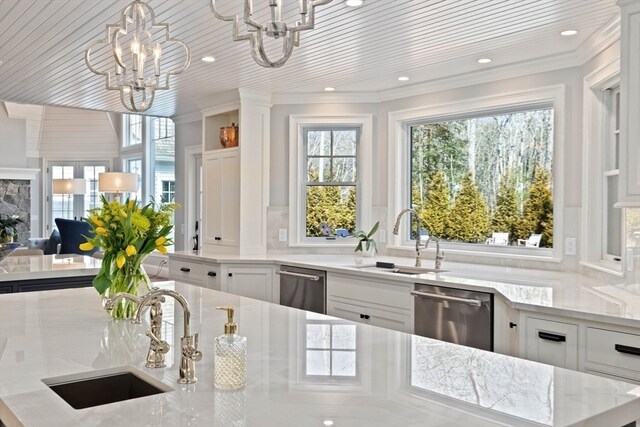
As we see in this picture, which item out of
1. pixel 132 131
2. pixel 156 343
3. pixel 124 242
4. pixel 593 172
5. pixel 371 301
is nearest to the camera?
pixel 156 343

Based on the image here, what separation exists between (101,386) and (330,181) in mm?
4007

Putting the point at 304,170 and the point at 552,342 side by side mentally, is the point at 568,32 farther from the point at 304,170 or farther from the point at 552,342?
the point at 304,170

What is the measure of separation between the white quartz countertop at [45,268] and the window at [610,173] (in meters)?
3.42

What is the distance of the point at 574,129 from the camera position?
3.87m

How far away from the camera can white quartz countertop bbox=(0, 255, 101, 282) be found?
3613 millimetres

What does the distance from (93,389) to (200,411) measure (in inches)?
20.2

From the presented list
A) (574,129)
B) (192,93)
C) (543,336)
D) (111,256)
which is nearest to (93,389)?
(111,256)

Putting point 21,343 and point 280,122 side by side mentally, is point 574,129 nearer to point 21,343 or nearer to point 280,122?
point 280,122

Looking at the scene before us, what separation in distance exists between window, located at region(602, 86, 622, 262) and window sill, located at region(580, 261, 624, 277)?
54 millimetres

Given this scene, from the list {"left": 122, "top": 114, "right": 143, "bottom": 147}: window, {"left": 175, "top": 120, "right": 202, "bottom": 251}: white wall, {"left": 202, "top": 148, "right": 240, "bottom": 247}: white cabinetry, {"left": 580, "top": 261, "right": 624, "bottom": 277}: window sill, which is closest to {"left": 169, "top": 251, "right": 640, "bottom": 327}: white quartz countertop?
{"left": 580, "top": 261, "right": 624, "bottom": 277}: window sill

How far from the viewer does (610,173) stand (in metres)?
3.50

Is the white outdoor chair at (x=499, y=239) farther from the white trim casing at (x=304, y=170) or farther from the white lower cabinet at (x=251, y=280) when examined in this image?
the white lower cabinet at (x=251, y=280)

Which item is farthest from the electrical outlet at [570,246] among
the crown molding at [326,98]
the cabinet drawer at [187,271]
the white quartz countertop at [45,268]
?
the white quartz countertop at [45,268]

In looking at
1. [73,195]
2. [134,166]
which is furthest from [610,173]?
[73,195]
